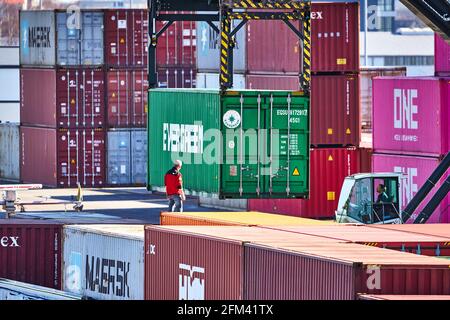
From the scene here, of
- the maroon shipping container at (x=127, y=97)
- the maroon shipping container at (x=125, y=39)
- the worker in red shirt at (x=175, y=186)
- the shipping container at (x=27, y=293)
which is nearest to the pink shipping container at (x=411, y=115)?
the worker in red shirt at (x=175, y=186)

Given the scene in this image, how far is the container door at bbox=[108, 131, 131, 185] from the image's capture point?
2616 inches

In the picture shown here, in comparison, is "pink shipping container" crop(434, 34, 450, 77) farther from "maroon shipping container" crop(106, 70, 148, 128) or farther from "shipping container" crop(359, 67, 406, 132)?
"maroon shipping container" crop(106, 70, 148, 128)

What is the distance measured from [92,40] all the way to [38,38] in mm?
2667

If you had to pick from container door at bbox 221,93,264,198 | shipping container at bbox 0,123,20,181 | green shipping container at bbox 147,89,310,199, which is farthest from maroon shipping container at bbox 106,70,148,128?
container door at bbox 221,93,264,198

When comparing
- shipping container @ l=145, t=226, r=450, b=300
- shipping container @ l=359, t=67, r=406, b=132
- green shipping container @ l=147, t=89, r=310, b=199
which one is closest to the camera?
shipping container @ l=145, t=226, r=450, b=300

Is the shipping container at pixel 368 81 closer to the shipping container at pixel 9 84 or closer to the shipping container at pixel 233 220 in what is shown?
the shipping container at pixel 9 84

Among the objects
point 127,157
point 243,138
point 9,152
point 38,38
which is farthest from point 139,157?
point 243,138

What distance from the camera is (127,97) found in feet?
217

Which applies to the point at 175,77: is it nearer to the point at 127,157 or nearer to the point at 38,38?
the point at 127,157

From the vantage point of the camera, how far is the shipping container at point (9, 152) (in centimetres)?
7128

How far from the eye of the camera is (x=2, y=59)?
79000 millimetres

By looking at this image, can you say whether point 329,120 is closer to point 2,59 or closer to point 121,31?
point 121,31

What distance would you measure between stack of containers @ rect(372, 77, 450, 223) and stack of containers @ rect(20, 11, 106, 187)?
1780cm
